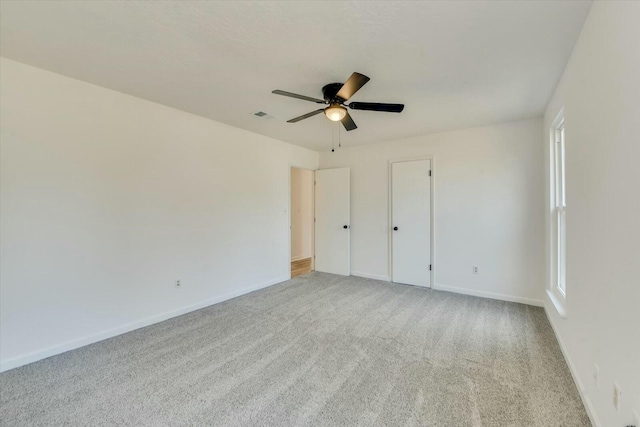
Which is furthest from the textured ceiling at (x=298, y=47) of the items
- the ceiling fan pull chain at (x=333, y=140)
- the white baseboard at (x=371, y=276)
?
the white baseboard at (x=371, y=276)

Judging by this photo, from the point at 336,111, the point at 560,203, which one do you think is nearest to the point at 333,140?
the point at 336,111

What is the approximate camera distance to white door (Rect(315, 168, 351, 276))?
5145 mm

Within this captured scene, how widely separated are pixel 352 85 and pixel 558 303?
9.26 feet

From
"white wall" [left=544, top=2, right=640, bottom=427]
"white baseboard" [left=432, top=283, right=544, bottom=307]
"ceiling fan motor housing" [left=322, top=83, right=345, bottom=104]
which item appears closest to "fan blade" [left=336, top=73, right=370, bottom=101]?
"ceiling fan motor housing" [left=322, top=83, right=345, bottom=104]

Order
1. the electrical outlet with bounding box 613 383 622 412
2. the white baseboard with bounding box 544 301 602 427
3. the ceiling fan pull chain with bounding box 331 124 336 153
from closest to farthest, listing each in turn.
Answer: the electrical outlet with bounding box 613 383 622 412 < the white baseboard with bounding box 544 301 602 427 < the ceiling fan pull chain with bounding box 331 124 336 153

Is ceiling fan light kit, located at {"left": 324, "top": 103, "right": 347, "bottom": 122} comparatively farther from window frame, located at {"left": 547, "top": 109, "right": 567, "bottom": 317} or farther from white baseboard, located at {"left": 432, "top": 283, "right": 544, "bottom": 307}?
white baseboard, located at {"left": 432, "top": 283, "right": 544, "bottom": 307}

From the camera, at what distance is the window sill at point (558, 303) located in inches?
92.9

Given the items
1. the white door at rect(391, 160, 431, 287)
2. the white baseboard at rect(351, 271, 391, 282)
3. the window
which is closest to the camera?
the window

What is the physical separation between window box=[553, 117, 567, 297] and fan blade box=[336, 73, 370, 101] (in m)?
2.19

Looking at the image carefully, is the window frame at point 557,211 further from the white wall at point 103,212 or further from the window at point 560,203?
the white wall at point 103,212

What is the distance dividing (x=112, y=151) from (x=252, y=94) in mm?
1524

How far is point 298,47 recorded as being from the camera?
1998 millimetres

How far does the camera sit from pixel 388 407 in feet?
5.81

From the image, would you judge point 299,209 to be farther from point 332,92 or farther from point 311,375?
point 311,375
